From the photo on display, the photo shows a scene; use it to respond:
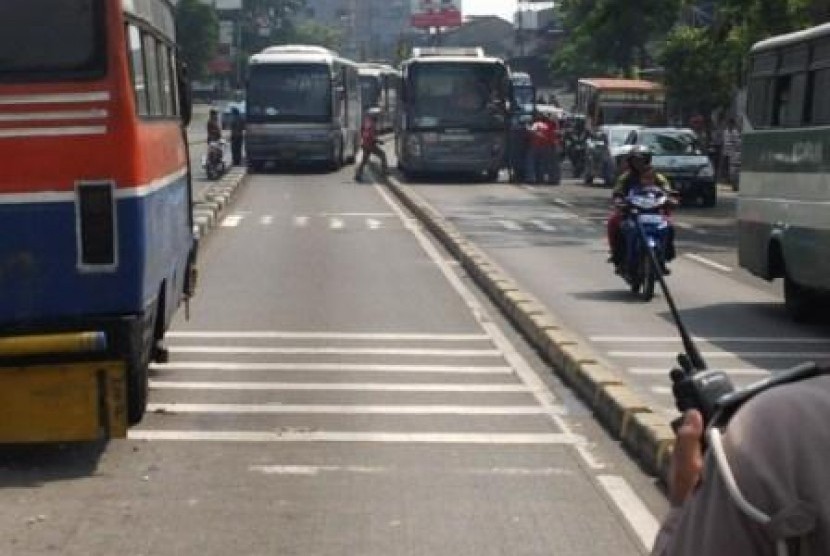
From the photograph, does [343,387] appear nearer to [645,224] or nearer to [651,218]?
[645,224]

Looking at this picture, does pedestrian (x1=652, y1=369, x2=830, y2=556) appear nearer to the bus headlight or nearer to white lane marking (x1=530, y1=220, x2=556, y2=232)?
white lane marking (x1=530, y1=220, x2=556, y2=232)

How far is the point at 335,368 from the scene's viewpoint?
1328 centimetres

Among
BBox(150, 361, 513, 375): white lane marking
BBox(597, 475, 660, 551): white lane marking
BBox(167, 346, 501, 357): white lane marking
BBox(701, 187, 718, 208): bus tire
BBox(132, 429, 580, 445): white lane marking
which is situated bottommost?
BBox(701, 187, 718, 208): bus tire

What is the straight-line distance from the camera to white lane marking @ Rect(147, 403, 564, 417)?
36.7 feet

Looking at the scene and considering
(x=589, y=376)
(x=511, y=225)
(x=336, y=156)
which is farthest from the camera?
(x=336, y=156)

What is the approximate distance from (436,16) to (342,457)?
425 feet

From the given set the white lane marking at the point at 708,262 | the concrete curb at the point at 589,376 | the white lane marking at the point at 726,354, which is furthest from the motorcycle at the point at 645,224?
the white lane marking at the point at 708,262

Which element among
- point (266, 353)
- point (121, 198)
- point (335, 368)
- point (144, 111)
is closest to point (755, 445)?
point (121, 198)

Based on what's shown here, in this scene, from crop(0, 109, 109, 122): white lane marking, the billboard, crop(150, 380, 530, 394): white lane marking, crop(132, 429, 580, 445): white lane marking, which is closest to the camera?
crop(0, 109, 109, 122): white lane marking

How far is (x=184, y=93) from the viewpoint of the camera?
14258mm

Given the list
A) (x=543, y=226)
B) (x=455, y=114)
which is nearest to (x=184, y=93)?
(x=543, y=226)

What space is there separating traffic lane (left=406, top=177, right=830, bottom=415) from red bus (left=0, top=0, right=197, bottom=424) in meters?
3.59

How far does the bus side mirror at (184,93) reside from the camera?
1411 cm

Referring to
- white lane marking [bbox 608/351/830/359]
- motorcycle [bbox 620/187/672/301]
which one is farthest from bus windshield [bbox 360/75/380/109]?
white lane marking [bbox 608/351/830/359]
